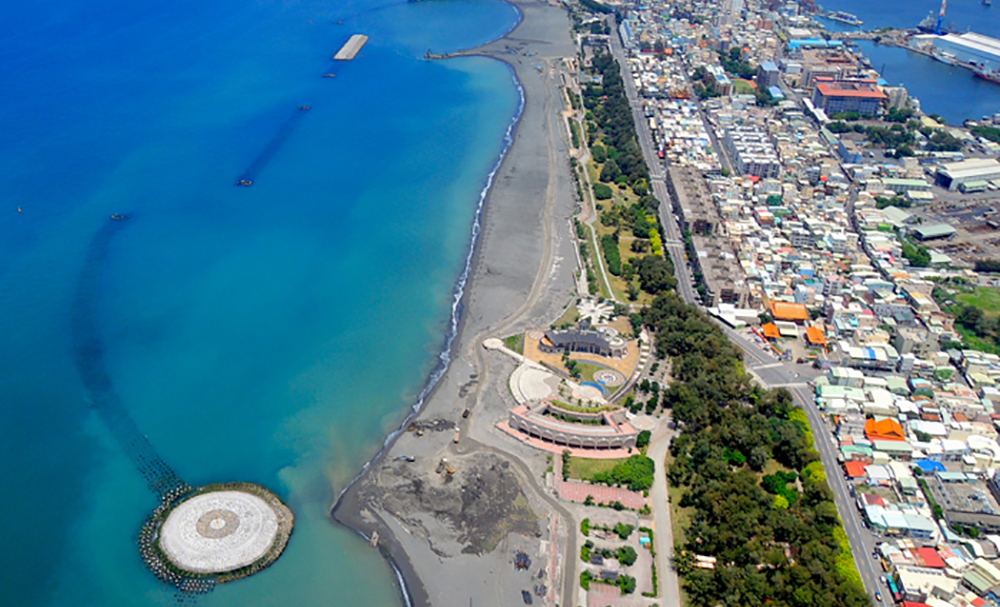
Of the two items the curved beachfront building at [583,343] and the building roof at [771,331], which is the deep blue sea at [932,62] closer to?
the building roof at [771,331]

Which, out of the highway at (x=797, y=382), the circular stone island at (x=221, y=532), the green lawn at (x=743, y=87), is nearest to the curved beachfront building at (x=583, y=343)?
the highway at (x=797, y=382)

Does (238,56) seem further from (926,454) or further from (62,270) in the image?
(926,454)

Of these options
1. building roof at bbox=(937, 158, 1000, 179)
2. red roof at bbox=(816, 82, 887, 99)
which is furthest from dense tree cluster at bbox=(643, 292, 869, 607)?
red roof at bbox=(816, 82, 887, 99)

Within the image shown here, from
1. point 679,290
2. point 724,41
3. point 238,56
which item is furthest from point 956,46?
point 238,56

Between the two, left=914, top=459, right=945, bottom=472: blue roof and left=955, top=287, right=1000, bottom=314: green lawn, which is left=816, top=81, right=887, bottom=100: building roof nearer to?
left=955, top=287, right=1000, bottom=314: green lawn

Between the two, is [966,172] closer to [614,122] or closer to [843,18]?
[614,122]
